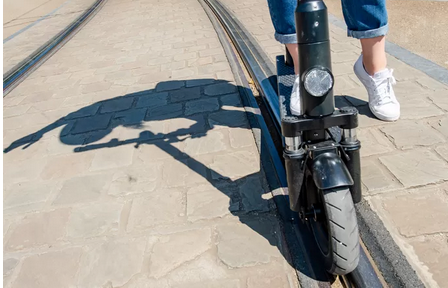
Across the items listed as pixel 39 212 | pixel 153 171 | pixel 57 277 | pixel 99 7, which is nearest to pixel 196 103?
pixel 153 171

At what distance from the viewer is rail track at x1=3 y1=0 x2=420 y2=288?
5.12 feet

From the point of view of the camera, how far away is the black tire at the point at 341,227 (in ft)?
4.44

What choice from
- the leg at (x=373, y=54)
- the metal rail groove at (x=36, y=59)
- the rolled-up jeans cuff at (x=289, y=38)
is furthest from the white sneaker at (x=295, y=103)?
the metal rail groove at (x=36, y=59)

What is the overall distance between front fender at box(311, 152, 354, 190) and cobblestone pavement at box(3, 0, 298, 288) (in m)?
0.51

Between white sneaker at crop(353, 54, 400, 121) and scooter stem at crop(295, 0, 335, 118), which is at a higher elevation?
scooter stem at crop(295, 0, 335, 118)

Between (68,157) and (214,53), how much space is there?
2598 millimetres

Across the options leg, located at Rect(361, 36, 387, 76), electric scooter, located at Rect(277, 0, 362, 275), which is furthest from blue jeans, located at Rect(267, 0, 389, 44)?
electric scooter, located at Rect(277, 0, 362, 275)

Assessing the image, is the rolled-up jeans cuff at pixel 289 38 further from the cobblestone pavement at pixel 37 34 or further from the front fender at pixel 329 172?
the cobblestone pavement at pixel 37 34

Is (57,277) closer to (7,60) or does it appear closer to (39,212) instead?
(39,212)

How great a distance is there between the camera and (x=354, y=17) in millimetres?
2271

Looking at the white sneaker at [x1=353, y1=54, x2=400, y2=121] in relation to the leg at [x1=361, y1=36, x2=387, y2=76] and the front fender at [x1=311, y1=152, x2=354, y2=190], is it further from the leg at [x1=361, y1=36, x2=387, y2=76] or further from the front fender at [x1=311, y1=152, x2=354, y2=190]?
the front fender at [x1=311, y1=152, x2=354, y2=190]

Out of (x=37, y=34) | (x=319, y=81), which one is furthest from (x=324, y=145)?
A: (x=37, y=34)

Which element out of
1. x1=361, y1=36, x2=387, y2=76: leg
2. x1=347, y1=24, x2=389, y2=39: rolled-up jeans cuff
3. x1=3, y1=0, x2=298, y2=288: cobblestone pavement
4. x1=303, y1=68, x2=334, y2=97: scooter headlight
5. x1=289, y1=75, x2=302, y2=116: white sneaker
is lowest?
x1=3, y1=0, x2=298, y2=288: cobblestone pavement

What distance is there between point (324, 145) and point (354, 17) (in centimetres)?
118
